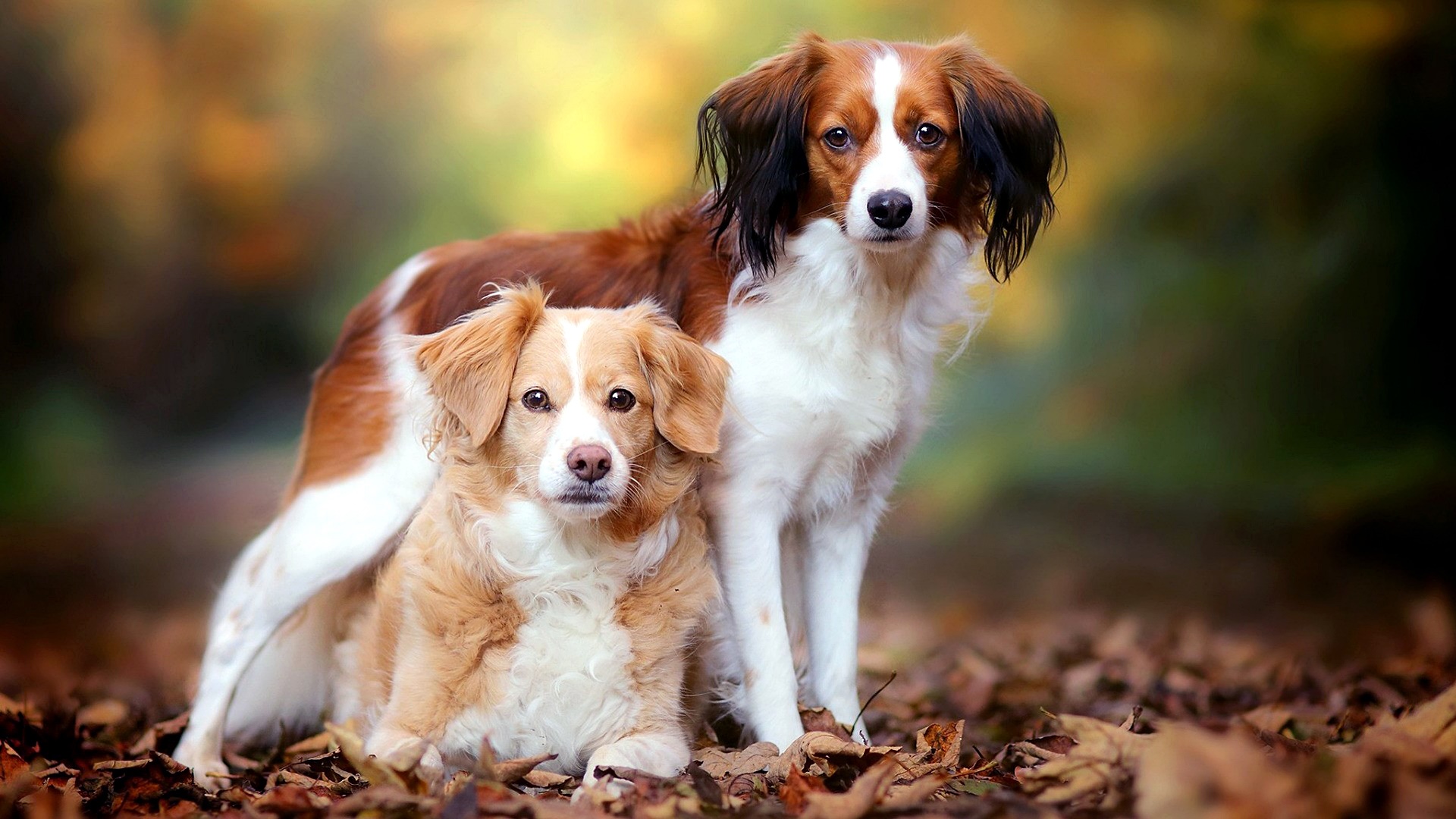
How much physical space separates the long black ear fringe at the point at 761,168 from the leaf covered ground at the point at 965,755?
3.46 feet

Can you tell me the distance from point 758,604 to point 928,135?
41.6 inches

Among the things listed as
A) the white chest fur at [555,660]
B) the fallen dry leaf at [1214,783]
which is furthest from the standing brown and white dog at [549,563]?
the fallen dry leaf at [1214,783]

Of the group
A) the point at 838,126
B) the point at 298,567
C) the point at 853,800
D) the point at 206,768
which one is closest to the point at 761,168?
the point at 838,126

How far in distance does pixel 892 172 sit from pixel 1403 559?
4137mm

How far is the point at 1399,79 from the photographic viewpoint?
5.89 meters

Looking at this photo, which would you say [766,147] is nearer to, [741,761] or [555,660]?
[555,660]

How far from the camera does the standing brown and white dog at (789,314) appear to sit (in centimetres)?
288

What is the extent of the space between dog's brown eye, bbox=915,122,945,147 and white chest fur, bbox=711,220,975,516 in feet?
0.74

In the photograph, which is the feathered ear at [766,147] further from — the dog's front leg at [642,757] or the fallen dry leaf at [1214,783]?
the fallen dry leaf at [1214,783]

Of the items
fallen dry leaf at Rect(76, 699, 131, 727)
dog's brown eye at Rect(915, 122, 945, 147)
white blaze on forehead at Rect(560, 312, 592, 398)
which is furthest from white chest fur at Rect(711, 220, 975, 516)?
fallen dry leaf at Rect(76, 699, 131, 727)

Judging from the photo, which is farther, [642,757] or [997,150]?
[997,150]

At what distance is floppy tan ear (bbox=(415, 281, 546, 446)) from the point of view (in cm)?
270

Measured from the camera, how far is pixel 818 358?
2.94 metres

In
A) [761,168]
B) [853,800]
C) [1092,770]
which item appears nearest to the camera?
[853,800]
